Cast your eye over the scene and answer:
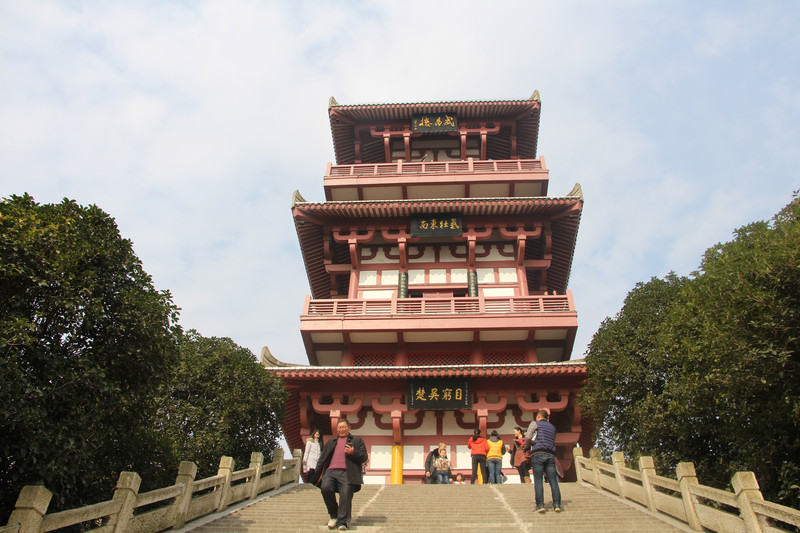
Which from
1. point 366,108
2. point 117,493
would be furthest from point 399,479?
point 366,108

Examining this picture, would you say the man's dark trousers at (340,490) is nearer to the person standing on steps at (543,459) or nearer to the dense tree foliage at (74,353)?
the dense tree foliage at (74,353)

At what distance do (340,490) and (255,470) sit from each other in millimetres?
4281

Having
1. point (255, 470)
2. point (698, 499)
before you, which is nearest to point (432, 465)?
point (255, 470)

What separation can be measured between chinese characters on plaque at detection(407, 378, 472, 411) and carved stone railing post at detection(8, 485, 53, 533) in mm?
10769

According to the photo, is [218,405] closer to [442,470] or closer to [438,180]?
[442,470]

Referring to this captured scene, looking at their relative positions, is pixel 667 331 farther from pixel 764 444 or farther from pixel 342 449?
pixel 342 449

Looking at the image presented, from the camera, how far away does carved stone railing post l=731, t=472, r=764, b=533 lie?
6633mm

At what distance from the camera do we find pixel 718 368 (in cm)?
865

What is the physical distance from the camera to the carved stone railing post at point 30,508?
5.14 m

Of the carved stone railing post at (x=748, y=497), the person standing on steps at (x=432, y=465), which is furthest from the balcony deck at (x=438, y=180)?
the carved stone railing post at (x=748, y=497)

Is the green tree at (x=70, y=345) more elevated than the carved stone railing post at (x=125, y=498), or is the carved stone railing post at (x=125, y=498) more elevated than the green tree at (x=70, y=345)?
the green tree at (x=70, y=345)

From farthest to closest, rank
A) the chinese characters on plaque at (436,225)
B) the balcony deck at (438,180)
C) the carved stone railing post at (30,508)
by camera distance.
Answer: the balcony deck at (438,180) → the chinese characters on plaque at (436,225) → the carved stone railing post at (30,508)

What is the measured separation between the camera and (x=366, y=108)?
21234 mm

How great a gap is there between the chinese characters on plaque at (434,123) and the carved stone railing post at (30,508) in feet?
59.6
